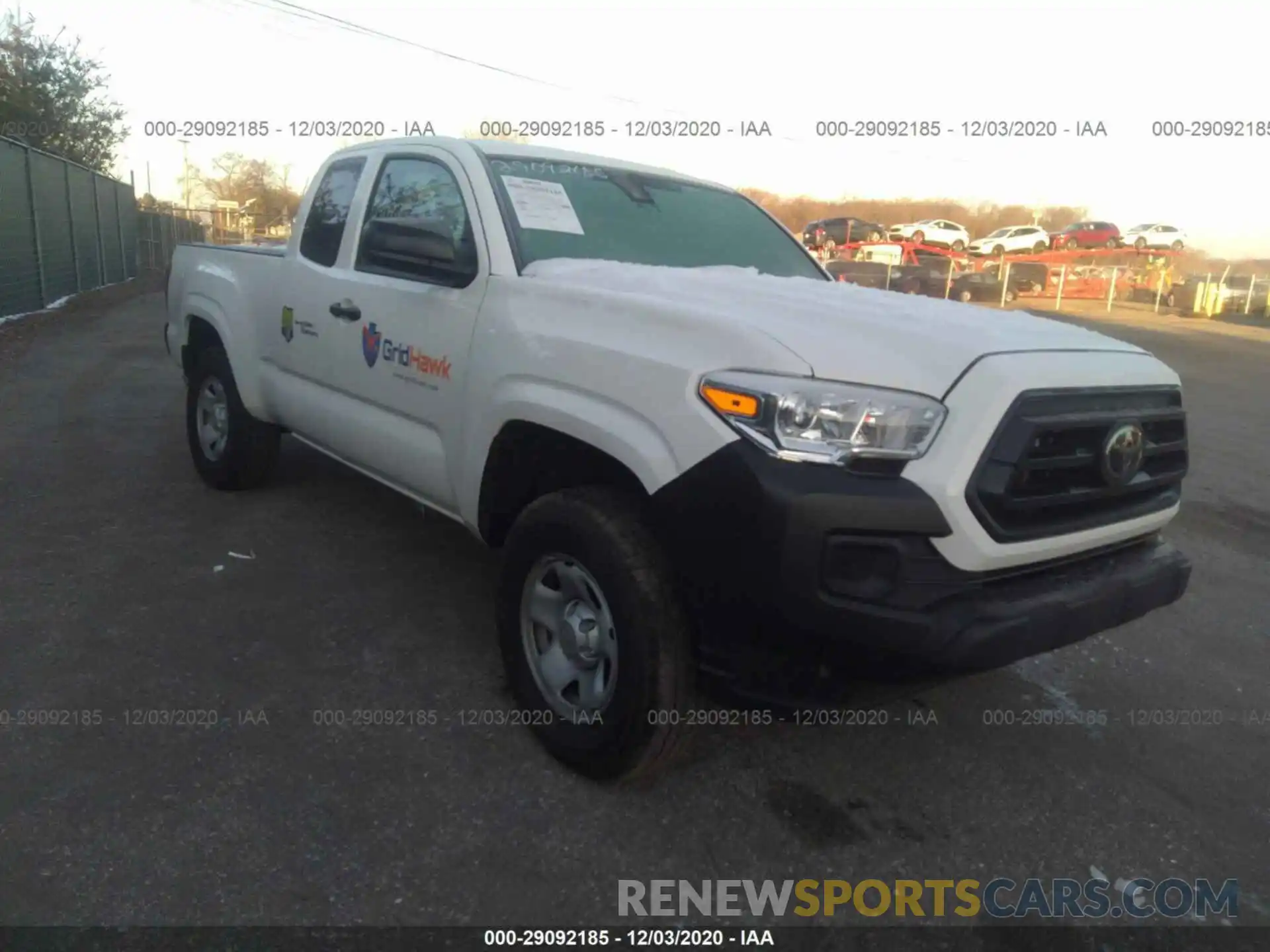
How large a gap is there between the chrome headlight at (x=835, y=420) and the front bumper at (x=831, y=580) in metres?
0.05

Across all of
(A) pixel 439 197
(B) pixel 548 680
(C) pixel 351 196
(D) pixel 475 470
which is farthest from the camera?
(C) pixel 351 196

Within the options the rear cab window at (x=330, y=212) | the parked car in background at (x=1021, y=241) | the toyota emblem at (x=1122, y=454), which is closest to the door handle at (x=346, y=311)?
the rear cab window at (x=330, y=212)

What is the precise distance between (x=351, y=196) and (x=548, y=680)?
8.23ft

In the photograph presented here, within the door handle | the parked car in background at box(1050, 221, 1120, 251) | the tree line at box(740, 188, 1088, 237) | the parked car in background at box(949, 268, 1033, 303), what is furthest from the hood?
the tree line at box(740, 188, 1088, 237)

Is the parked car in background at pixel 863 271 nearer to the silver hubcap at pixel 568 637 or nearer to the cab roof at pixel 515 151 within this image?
the cab roof at pixel 515 151

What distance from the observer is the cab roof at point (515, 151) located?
148 inches

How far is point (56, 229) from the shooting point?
16.4 metres

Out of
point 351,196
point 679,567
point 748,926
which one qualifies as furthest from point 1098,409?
point 351,196

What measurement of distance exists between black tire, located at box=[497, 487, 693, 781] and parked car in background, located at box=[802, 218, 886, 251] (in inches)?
1172

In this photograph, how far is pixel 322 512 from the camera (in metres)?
5.29

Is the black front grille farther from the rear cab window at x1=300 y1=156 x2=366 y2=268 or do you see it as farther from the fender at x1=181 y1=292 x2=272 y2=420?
the fender at x1=181 y1=292 x2=272 y2=420

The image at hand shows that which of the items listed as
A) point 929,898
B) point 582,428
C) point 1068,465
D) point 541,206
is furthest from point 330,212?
point 929,898

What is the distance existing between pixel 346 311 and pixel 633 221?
1.26 meters

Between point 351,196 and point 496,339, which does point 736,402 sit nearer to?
point 496,339
